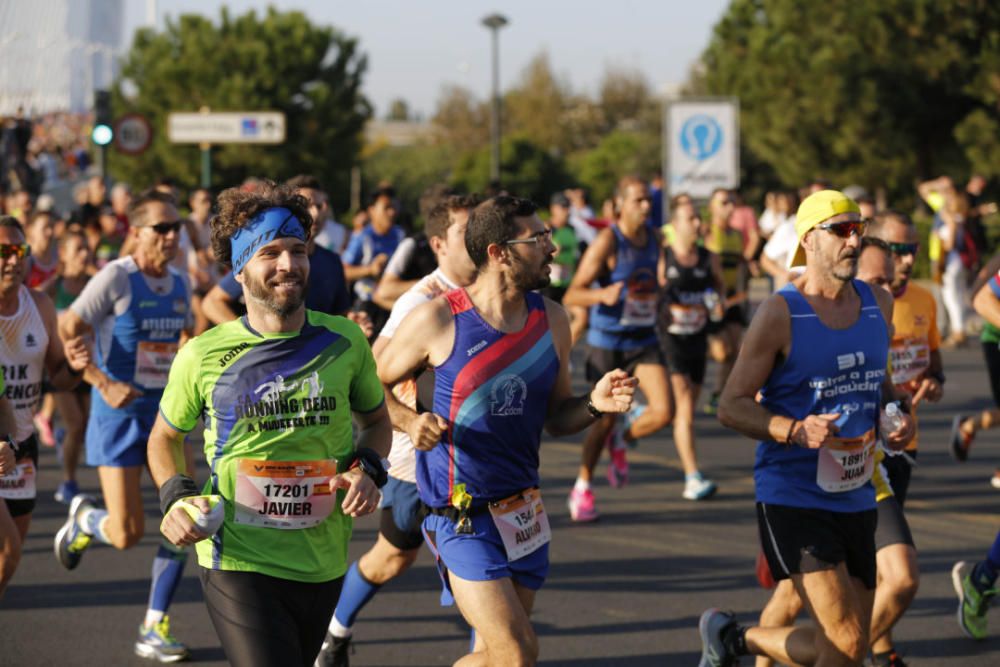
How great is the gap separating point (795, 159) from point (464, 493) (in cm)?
3277

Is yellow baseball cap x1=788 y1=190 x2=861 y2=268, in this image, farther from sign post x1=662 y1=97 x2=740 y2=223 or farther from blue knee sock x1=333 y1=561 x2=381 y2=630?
sign post x1=662 y1=97 x2=740 y2=223

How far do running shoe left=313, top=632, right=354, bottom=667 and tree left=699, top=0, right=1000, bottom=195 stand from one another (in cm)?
2726

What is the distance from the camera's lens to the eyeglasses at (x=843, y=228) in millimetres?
5238

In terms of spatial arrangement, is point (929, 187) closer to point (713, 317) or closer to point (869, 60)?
point (713, 317)

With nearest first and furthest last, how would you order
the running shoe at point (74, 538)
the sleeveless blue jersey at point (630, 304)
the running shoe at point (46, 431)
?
the running shoe at point (74, 538) < the sleeveless blue jersey at point (630, 304) < the running shoe at point (46, 431)

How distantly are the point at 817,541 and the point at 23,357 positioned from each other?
3379mm

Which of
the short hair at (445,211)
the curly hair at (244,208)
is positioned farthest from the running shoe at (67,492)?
the curly hair at (244,208)

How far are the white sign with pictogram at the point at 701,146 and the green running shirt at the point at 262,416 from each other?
53.5ft

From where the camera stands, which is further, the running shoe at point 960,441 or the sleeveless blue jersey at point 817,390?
the running shoe at point 960,441

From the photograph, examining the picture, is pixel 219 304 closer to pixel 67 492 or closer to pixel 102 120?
pixel 67 492

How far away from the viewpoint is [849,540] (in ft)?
17.0

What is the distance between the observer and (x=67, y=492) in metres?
10.3

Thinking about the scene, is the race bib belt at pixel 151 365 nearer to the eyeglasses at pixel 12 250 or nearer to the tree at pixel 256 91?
the eyeglasses at pixel 12 250

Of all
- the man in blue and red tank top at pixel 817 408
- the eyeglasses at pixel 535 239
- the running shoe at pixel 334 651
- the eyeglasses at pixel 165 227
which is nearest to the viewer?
the eyeglasses at pixel 535 239
